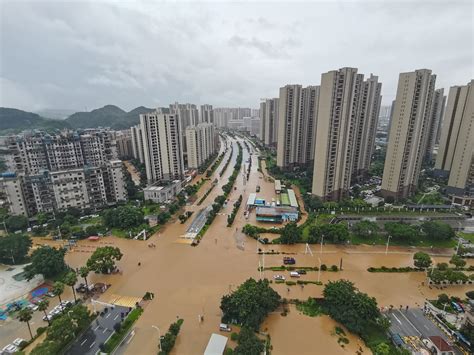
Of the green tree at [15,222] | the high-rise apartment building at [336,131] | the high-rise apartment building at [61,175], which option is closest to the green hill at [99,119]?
the high-rise apartment building at [61,175]

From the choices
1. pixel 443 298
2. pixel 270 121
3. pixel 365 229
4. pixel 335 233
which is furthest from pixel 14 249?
pixel 270 121

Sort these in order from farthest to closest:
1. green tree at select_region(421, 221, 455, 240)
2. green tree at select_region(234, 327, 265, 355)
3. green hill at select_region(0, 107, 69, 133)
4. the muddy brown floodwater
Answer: green hill at select_region(0, 107, 69, 133)
green tree at select_region(421, 221, 455, 240)
the muddy brown floodwater
green tree at select_region(234, 327, 265, 355)

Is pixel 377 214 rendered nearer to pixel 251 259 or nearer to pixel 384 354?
pixel 251 259

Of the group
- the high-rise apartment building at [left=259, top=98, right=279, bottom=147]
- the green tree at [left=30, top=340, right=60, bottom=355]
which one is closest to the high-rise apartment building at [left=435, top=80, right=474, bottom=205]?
the high-rise apartment building at [left=259, top=98, right=279, bottom=147]

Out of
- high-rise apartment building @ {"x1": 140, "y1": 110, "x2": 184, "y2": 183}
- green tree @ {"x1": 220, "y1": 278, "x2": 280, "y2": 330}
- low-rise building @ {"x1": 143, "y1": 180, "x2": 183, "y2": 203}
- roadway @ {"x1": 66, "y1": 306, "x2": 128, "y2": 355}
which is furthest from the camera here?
high-rise apartment building @ {"x1": 140, "y1": 110, "x2": 184, "y2": 183}

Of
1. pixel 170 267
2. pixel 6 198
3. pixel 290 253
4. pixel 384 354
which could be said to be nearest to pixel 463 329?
pixel 384 354

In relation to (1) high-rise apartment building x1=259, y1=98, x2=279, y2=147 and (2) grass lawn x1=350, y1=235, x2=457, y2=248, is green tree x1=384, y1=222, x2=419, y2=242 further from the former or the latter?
(1) high-rise apartment building x1=259, y1=98, x2=279, y2=147
